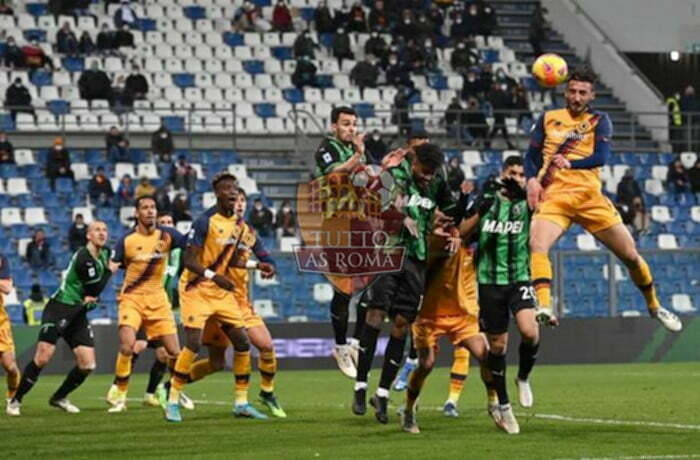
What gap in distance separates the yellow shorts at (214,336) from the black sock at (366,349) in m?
2.58

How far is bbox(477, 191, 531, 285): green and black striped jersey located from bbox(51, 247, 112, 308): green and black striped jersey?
5.58 m

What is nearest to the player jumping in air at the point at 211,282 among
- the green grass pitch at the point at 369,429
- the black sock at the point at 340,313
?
the green grass pitch at the point at 369,429

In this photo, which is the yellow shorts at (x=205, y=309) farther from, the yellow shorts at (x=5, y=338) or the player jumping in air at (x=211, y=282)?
the yellow shorts at (x=5, y=338)

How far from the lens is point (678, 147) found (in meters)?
41.7

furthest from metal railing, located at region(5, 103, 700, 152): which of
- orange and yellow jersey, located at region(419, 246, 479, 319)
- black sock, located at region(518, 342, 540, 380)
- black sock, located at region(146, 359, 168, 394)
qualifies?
orange and yellow jersey, located at region(419, 246, 479, 319)

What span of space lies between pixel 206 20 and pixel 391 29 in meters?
4.60

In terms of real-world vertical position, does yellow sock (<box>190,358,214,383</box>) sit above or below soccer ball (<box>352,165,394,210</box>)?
below

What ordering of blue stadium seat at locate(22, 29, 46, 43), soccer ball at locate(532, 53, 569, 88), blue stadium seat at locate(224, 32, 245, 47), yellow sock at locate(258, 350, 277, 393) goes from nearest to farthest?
soccer ball at locate(532, 53, 569, 88) → yellow sock at locate(258, 350, 277, 393) → blue stadium seat at locate(22, 29, 46, 43) → blue stadium seat at locate(224, 32, 245, 47)

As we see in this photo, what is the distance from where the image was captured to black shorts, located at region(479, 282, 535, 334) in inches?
586

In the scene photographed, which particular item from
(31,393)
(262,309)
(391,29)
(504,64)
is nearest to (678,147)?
(504,64)

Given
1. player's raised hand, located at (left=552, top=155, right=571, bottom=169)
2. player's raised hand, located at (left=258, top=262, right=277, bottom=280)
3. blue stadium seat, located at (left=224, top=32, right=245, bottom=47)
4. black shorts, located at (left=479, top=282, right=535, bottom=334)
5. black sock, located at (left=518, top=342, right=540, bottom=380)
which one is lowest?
black sock, located at (left=518, top=342, right=540, bottom=380)

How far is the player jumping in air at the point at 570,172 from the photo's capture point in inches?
612

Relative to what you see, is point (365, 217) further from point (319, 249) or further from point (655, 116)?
point (655, 116)

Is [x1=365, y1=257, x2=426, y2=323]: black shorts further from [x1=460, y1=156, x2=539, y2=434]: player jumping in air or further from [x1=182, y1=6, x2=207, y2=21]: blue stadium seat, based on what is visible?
[x1=182, y1=6, x2=207, y2=21]: blue stadium seat
